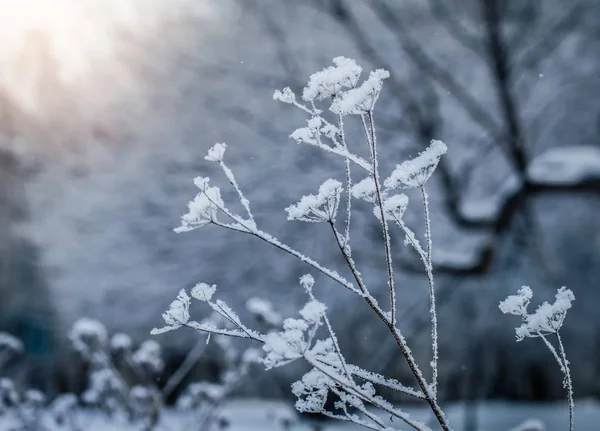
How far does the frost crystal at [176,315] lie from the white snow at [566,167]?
10.3 feet

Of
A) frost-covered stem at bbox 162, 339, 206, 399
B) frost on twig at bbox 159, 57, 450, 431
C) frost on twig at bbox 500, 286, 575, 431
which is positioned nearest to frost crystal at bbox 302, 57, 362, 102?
frost on twig at bbox 159, 57, 450, 431

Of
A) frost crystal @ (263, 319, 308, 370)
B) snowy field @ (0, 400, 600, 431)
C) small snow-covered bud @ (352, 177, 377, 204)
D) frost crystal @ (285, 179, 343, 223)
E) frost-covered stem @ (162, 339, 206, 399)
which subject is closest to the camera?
frost crystal @ (263, 319, 308, 370)

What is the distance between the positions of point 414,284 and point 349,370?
4695 millimetres

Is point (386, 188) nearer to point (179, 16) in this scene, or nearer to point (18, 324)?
point (179, 16)

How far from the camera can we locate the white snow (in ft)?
11.3

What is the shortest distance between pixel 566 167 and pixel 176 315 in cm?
323

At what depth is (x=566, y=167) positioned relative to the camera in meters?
3.53

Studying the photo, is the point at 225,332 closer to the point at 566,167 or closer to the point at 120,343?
the point at 120,343

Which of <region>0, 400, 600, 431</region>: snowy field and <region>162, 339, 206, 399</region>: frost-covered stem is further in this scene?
<region>0, 400, 600, 431</region>: snowy field

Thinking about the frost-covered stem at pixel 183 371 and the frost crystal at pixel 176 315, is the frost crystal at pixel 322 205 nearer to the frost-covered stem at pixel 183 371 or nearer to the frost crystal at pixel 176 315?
the frost crystal at pixel 176 315

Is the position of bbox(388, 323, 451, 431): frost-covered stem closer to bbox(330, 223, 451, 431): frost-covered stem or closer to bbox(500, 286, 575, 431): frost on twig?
bbox(330, 223, 451, 431): frost-covered stem

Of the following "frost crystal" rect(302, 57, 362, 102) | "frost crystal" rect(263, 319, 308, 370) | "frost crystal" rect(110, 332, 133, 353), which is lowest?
"frost crystal" rect(263, 319, 308, 370)

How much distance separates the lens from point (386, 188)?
108cm

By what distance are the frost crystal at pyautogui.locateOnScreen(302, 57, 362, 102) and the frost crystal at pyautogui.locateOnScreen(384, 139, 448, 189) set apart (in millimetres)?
187
